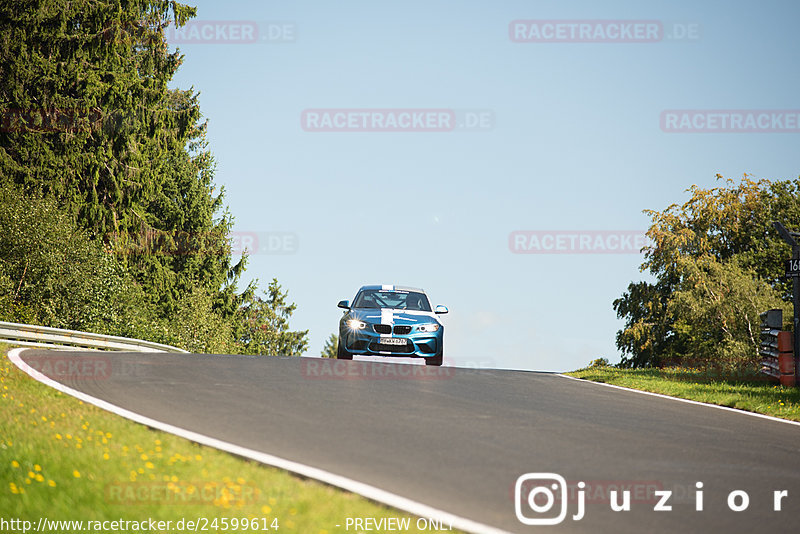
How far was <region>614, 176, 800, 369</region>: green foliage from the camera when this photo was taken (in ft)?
125

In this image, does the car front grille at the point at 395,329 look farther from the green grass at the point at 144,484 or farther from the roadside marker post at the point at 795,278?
the green grass at the point at 144,484

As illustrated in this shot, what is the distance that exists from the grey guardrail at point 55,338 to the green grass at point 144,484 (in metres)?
12.3

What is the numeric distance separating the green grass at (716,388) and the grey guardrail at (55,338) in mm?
12636

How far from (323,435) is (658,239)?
36491 mm

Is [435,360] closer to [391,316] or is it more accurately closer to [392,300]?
[391,316]

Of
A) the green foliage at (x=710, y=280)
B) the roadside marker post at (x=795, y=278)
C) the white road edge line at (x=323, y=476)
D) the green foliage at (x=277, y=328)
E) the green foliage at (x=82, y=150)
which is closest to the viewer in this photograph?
the white road edge line at (x=323, y=476)

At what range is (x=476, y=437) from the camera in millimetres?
7879

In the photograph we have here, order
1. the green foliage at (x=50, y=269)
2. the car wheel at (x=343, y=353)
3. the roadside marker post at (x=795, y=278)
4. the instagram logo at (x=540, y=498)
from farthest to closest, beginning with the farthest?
the green foliage at (x=50, y=269), the car wheel at (x=343, y=353), the roadside marker post at (x=795, y=278), the instagram logo at (x=540, y=498)

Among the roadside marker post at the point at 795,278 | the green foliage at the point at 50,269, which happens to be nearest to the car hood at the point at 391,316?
the roadside marker post at the point at 795,278

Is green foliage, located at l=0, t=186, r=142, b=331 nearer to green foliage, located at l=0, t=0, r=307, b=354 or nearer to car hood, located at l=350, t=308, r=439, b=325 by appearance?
green foliage, located at l=0, t=0, r=307, b=354

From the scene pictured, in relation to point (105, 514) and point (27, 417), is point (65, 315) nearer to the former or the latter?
point (27, 417)

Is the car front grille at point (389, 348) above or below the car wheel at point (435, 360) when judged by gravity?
above

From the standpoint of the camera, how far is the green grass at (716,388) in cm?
1193

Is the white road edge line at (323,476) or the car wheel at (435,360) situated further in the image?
the car wheel at (435,360)
